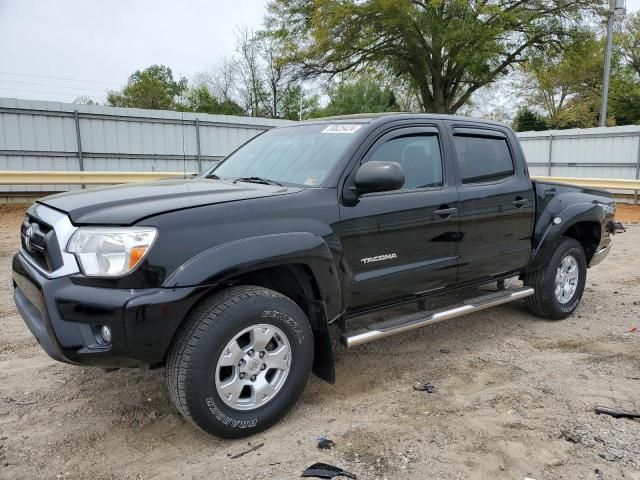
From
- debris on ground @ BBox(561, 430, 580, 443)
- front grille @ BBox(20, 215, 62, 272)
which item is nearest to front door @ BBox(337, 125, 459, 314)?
debris on ground @ BBox(561, 430, 580, 443)

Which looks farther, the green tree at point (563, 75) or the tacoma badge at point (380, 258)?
the green tree at point (563, 75)

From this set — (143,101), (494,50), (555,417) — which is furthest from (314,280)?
(143,101)

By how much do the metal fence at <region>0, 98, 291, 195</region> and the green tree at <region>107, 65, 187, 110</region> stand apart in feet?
120

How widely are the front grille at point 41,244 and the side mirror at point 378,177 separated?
68.8 inches

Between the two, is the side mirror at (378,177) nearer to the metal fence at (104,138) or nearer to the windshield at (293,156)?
the windshield at (293,156)

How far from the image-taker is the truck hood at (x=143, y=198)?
2670mm

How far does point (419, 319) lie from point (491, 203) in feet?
3.97

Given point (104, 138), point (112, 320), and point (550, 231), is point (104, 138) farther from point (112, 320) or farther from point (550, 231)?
point (112, 320)

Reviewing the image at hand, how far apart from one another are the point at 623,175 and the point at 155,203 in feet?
59.7

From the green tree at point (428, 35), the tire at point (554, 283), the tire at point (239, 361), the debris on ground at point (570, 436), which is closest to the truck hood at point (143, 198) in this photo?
the tire at point (239, 361)

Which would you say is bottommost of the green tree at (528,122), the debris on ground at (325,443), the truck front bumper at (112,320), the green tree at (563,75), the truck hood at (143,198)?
the debris on ground at (325,443)

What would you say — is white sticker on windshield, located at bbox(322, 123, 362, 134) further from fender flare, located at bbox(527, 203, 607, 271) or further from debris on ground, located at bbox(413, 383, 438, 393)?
fender flare, located at bbox(527, 203, 607, 271)

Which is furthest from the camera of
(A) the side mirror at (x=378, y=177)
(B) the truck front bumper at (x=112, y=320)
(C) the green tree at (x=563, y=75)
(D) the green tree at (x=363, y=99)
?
(D) the green tree at (x=363, y=99)

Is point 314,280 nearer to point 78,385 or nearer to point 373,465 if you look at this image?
point 373,465
